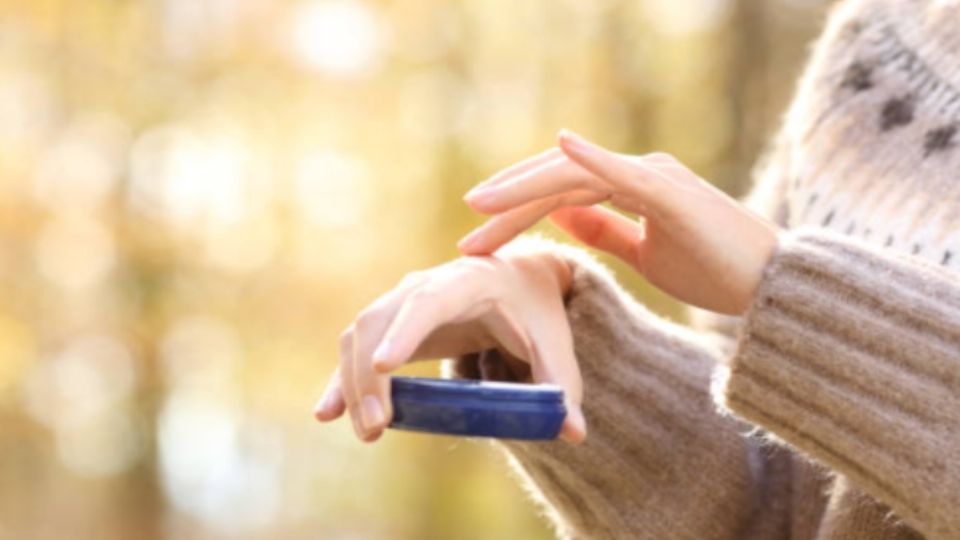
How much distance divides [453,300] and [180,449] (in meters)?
5.11

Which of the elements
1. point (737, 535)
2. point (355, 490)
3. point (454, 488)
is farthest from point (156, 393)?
point (737, 535)

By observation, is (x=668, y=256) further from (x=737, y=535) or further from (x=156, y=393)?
(x=156, y=393)

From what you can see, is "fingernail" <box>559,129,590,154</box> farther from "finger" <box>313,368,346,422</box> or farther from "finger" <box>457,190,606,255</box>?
"finger" <box>313,368,346,422</box>

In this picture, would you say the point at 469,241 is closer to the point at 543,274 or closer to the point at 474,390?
the point at 543,274

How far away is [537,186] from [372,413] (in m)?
0.17

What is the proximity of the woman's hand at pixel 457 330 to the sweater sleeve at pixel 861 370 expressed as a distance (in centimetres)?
12

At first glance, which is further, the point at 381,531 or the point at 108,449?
the point at 381,531

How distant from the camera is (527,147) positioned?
525 centimetres

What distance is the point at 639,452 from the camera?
3.63 feet

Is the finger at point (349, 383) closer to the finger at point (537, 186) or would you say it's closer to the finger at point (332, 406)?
the finger at point (332, 406)

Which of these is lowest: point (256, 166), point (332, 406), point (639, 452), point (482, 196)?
point (256, 166)

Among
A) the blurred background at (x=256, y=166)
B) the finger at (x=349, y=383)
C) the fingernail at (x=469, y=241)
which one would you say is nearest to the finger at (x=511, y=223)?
the fingernail at (x=469, y=241)

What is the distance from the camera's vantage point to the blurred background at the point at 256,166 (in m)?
5.01

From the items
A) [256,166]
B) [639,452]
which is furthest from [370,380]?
[256,166]
